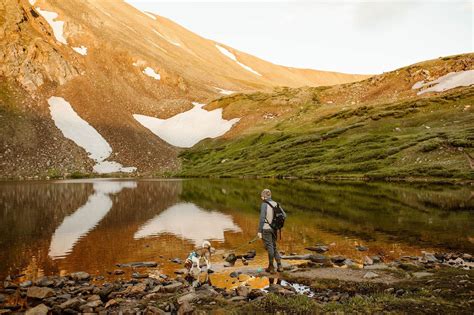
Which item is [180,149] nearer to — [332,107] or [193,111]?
[193,111]

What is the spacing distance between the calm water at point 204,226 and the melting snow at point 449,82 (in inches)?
3094

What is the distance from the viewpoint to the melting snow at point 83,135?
111938mm

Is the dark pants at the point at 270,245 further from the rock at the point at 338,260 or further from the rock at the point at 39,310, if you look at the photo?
the rock at the point at 39,310

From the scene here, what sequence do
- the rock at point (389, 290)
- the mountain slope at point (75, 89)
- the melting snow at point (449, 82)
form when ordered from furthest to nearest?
the melting snow at point (449, 82) → the mountain slope at point (75, 89) → the rock at point (389, 290)

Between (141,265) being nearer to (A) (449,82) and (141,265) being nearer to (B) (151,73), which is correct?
(A) (449,82)

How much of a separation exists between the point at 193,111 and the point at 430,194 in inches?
4972

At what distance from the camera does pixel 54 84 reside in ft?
446

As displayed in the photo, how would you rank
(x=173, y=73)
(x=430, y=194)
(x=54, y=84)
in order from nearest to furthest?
(x=430, y=194) → (x=54, y=84) → (x=173, y=73)

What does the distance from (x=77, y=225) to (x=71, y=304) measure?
72.3 feet

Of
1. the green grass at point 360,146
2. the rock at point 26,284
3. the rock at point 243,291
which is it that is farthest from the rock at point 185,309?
the green grass at point 360,146

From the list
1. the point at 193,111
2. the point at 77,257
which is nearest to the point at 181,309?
the point at 77,257

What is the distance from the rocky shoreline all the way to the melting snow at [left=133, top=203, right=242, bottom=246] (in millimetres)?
10051

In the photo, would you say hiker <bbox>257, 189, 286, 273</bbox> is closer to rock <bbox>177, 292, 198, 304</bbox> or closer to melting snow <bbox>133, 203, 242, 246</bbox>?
rock <bbox>177, 292, 198, 304</bbox>

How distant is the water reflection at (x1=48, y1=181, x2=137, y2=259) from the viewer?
86.4 ft
